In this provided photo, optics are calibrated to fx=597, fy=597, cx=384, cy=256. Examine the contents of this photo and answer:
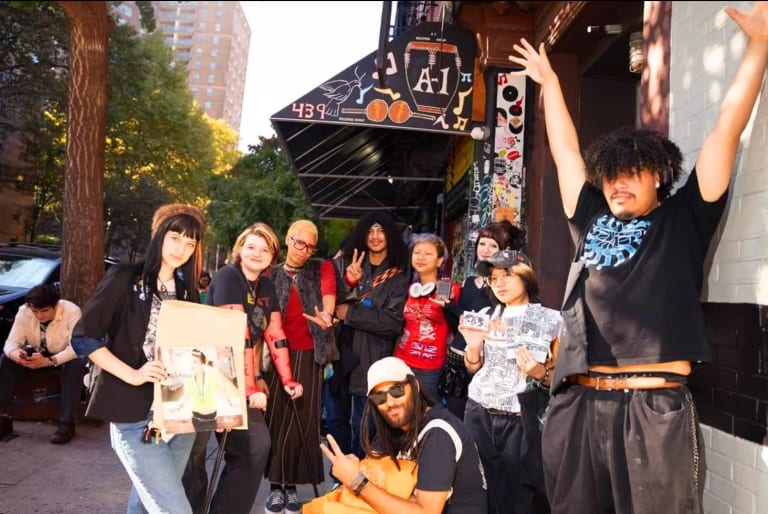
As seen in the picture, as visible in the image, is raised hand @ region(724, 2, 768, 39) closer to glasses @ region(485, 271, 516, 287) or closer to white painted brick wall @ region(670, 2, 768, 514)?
white painted brick wall @ region(670, 2, 768, 514)

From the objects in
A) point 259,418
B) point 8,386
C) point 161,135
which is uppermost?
point 161,135

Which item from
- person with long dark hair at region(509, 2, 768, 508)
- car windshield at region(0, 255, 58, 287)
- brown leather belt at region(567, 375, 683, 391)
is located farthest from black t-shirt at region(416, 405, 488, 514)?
car windshield at region(0, 255, 58, 287)

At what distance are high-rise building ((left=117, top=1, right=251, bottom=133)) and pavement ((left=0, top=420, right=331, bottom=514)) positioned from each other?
12823 cm

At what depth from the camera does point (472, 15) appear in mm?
7004

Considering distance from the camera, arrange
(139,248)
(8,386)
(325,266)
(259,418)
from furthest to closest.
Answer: (139,248) < (8,386) < (325,266) < (259,418)

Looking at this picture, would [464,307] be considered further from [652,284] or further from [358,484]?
[652,284]

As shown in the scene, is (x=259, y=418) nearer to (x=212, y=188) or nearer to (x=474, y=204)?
(x=474, y=204)

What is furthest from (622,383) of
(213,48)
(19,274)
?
(213,48)

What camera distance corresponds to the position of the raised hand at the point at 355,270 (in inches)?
194

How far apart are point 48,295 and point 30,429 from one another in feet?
4.65

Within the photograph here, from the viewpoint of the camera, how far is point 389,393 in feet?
9.74

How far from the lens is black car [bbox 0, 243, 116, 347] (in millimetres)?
6965

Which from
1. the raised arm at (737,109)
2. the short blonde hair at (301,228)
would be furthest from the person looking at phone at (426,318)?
the raised arm at (737,109)

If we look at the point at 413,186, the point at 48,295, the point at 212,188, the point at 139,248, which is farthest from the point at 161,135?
the point at 48,295
